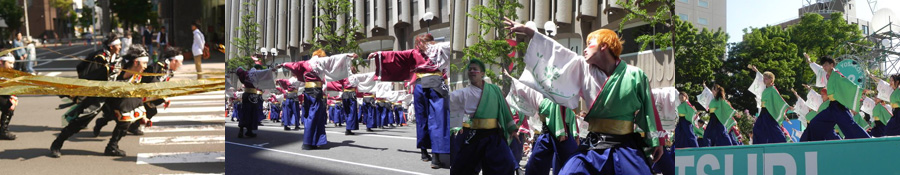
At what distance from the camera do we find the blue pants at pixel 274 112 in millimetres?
2785

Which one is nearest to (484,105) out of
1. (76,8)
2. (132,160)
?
(76,8)

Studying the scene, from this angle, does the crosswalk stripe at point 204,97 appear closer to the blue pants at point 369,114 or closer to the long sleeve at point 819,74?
the blue pants at point 369,114

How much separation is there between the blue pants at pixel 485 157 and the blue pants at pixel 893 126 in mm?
1444

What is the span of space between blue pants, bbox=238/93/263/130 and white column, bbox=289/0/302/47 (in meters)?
0.23

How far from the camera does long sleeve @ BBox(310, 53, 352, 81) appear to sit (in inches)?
108

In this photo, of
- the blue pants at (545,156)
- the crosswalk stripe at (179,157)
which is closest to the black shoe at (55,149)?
the crosswalk stripe at (179,157)

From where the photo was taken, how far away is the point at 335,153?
2.76 meters

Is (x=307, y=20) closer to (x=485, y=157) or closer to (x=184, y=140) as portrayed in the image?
(x=485, y=157)

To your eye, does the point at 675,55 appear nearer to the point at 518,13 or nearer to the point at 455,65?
the point at 518,13

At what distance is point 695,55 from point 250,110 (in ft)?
4.88

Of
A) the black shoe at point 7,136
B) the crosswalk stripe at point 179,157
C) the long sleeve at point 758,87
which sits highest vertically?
the long sleeve at point 758,87

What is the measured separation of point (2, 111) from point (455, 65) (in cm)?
577

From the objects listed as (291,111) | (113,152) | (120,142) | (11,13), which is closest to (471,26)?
(291,111)

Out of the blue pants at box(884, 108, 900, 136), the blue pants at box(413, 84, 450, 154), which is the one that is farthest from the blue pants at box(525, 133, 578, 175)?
the blue pants at box(884, 108, 900, 136)
